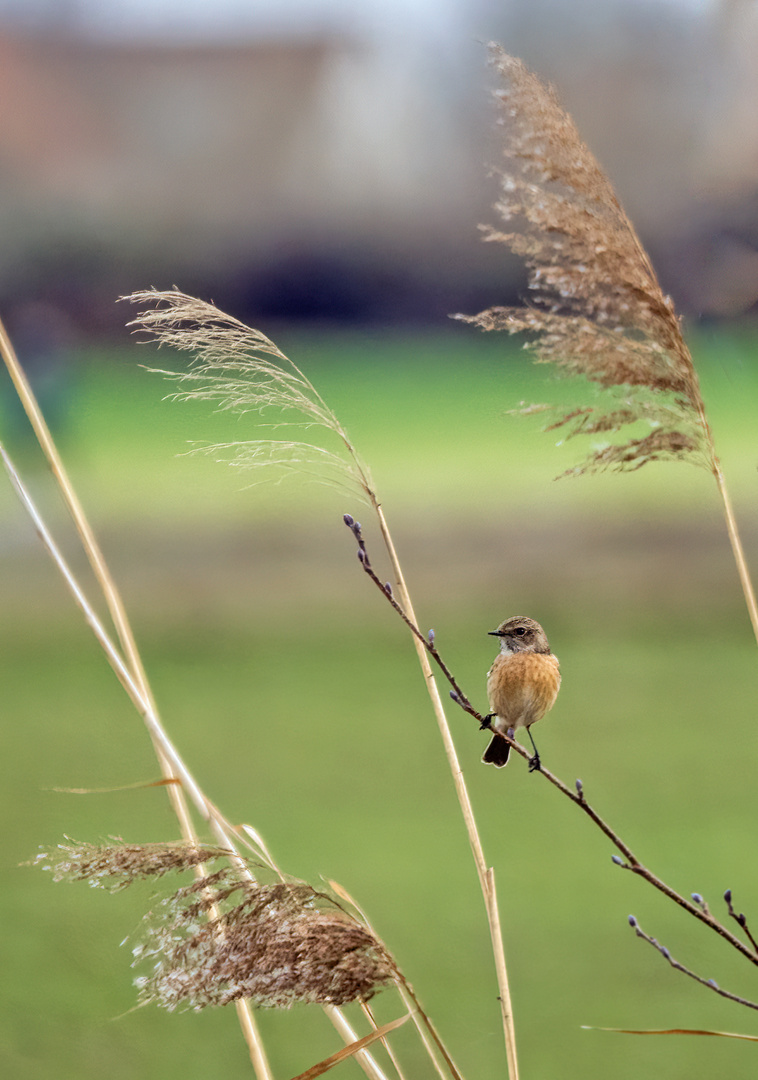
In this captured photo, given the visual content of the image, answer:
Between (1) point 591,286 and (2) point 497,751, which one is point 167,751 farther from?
(1) point 591,286

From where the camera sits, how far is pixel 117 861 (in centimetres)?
44

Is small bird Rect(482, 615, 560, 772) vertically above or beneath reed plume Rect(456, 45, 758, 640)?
beneath

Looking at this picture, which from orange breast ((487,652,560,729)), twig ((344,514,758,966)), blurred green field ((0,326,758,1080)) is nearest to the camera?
twig ((344,514,758,966))

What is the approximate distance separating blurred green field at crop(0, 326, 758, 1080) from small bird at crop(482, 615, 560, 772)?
0.30 metres

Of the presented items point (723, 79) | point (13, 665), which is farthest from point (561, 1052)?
point (13, 665)

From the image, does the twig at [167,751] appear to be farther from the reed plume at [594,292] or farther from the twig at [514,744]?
the reed plume at [594,292]

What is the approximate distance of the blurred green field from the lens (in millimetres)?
2248

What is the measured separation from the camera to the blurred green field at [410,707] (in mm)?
2248

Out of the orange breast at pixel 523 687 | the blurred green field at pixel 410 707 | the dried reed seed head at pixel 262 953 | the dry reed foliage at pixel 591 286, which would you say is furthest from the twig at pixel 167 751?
the blurred green field at pixel 410 707

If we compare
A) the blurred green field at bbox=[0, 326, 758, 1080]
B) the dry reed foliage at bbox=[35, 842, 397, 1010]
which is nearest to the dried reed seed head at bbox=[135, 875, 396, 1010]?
the dry reed foliage at bbox=[35, 842, 397, 1010]

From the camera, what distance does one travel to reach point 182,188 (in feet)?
18.0

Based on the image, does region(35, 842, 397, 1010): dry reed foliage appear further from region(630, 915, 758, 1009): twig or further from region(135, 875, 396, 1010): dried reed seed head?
region(630, 915, 758, 1009): twig

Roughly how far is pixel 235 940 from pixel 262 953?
0.05 ft

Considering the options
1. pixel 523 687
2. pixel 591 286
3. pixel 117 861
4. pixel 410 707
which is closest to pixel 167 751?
pixel 117 861
